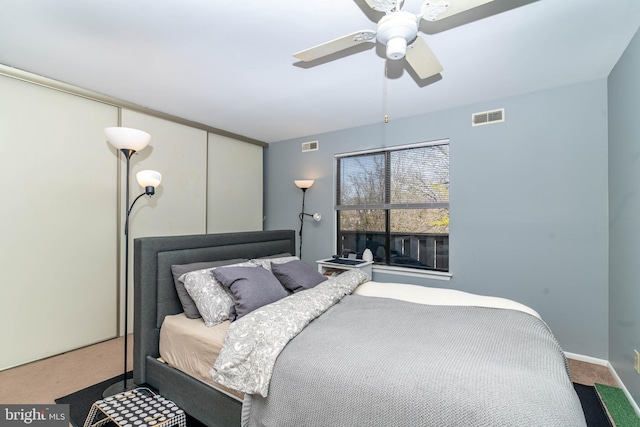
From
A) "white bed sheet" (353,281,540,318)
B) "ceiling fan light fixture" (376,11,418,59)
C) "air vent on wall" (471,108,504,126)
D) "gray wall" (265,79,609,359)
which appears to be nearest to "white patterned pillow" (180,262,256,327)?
"white bed sheet" (353,281,540,318)

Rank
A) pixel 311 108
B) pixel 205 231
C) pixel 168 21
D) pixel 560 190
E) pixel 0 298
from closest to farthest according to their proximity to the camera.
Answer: pixel 168 21 → pixel 0 298 → pixel 560 190 → pixel 311 108 → pixel 205 231

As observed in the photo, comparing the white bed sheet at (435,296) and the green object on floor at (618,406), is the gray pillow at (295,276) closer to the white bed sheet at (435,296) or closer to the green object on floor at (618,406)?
the white bed sheet at (435,296)

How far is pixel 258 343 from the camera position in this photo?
154 centimetres

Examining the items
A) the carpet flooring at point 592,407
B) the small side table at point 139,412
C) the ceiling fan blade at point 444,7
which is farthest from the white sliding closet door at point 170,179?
the carpet flooring at point 592,407

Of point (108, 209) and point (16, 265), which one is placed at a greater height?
point (108, 209)

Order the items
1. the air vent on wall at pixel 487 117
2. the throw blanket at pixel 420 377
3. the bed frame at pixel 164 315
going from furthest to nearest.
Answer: the air vent on wall at pixel 487 117 < the bed frame at pixel 164 315 < the throw blanket at pixel 420 377

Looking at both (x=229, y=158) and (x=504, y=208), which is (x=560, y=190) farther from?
(x=229, y=158)

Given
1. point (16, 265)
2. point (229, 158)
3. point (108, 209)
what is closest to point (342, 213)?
point (229, 158)

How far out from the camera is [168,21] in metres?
1.89

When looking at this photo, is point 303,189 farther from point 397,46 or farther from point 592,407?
point 592,407

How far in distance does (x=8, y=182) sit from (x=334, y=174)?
130 inches

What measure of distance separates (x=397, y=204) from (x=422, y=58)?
2.10 meters

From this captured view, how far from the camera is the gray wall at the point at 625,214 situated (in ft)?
6.67

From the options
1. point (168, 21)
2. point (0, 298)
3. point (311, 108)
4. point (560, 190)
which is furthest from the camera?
point (311, 108)
